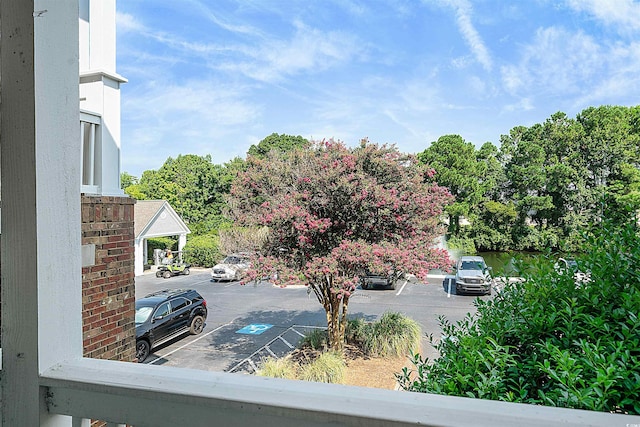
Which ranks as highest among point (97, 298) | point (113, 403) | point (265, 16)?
point (265, 16)

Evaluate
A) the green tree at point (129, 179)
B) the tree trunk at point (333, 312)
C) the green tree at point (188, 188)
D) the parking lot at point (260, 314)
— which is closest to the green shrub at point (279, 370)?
the parking lot at point (260, 314)

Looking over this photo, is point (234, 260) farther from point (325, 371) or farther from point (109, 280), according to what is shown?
point (109, 280)

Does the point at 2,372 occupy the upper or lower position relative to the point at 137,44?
lower

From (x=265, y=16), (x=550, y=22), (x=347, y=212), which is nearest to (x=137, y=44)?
(x=265, y=16)

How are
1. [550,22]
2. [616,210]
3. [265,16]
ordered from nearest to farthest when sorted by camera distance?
1. [616,210]
2. [550,22]
3. [265,16]

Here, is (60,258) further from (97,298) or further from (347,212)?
(347,212)

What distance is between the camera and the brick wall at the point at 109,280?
263 cm

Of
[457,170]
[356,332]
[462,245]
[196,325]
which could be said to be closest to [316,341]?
[356,332]

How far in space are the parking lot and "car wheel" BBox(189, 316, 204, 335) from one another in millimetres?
116

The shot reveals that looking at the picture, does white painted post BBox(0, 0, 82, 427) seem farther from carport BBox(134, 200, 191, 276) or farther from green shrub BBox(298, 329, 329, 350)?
carport BBox(134, 200, 191, 276)

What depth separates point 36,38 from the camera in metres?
0.75

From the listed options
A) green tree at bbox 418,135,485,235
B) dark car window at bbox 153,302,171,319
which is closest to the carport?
dark car window at bbox 153,302,171,319

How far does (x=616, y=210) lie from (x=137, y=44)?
1196 centimetres

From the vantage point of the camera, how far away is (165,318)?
7.09m
